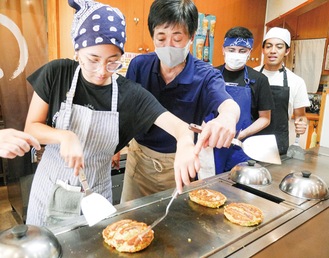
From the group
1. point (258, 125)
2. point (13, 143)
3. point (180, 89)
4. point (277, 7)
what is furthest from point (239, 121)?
point (277, 7)

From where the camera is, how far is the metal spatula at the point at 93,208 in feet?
3.00

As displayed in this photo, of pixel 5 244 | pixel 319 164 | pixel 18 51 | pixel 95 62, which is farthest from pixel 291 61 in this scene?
pixel 5 244

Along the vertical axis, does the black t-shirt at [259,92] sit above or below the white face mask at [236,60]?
below

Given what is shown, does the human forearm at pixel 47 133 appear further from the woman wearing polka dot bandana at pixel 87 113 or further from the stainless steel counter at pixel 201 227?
the stainless steel counter at pixel 201 227

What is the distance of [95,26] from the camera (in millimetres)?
994

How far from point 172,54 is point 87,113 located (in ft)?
1.62

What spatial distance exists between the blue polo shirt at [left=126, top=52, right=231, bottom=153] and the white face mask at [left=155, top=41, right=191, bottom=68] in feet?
0.23

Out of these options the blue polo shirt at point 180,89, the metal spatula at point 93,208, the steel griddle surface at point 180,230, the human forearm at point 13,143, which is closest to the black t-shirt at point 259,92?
the blue polo shirt at point 180,89

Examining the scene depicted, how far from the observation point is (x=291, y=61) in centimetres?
439

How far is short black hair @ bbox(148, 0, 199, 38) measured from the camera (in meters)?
1.27

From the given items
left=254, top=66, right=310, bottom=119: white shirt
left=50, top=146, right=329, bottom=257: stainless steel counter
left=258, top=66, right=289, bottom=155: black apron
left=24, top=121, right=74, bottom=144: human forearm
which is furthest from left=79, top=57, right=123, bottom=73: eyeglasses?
left=254, top=66, right=310, bottom=119: white shirt

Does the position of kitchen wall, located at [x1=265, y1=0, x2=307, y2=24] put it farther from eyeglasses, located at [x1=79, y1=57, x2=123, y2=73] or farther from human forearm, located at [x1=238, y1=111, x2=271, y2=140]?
eyeglasses, located at [x1=79, y1=57, x2=123, y2=73]

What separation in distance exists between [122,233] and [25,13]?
6.26ft

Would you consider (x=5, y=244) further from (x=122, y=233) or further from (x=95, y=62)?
(x=95, y=62)
